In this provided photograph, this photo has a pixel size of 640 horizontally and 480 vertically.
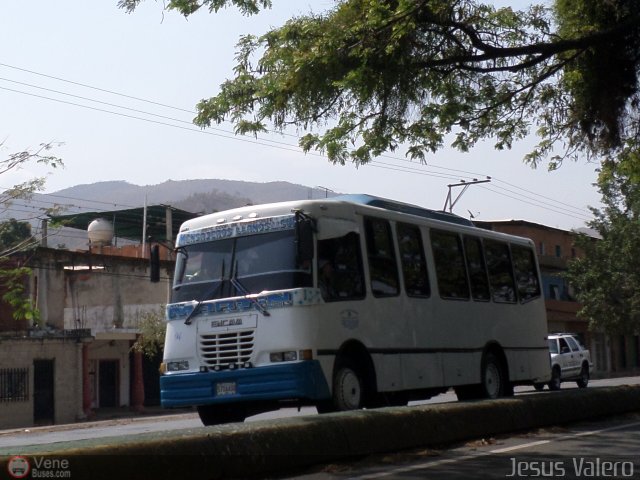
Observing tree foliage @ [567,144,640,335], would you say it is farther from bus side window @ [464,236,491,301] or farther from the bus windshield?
the bus windshield

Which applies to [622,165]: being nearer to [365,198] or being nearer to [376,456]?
[365,198]

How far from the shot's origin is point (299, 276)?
→ 13719 millimetres

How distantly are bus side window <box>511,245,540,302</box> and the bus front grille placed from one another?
8.18m

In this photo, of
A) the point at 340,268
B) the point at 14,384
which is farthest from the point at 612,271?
the point at 340,268

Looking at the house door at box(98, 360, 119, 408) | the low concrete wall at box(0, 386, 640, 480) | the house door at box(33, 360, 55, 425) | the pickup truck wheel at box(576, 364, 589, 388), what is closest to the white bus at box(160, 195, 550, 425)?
the low concrete wall at box(0, 386, 640, 480)

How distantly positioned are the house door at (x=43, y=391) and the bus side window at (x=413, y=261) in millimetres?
24521

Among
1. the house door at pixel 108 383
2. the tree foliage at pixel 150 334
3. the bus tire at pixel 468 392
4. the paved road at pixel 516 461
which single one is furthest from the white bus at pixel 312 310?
the house door at pixel 108 383

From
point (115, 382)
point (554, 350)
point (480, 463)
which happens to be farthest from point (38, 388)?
point (480, 463)

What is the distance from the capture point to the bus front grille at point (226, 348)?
1373cm

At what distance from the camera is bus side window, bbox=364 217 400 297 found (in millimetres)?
15203

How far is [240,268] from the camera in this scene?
14211mm

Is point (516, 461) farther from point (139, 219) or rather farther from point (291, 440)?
point (139, 219)

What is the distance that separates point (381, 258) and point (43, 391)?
85.0 ft

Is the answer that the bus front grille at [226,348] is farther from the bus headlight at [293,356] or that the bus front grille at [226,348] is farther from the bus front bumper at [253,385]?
the bus headlight at [293,356]
